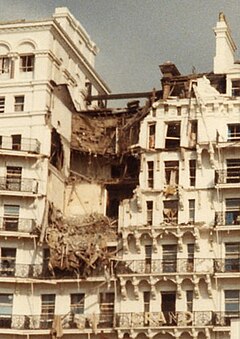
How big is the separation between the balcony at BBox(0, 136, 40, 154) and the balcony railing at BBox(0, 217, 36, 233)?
4936 millimetres

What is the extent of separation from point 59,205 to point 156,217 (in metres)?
7.92

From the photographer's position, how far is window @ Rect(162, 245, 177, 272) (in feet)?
247

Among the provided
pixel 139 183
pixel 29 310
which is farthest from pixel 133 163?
pixel 29 310

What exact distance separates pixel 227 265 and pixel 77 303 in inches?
417

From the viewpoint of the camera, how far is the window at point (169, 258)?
75.4 m

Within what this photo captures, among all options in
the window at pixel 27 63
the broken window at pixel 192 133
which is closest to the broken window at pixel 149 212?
the broken window at pixel 192 133

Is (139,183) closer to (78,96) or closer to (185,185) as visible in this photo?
(185,185)

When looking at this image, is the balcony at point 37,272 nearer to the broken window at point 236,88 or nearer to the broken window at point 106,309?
the broken window at point 106,309

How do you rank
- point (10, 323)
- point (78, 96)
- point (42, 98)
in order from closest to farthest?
point (10, 323)
point (42, 98)
point (78, 96)

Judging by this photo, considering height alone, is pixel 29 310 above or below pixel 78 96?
below

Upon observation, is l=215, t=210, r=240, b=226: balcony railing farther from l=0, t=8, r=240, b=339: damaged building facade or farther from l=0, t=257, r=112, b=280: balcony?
l=0, t=257, r=112, b=280: balcony

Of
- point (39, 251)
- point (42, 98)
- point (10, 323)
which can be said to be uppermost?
point (42, 98)

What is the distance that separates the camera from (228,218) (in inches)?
2982

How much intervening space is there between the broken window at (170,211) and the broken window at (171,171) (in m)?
1.46
